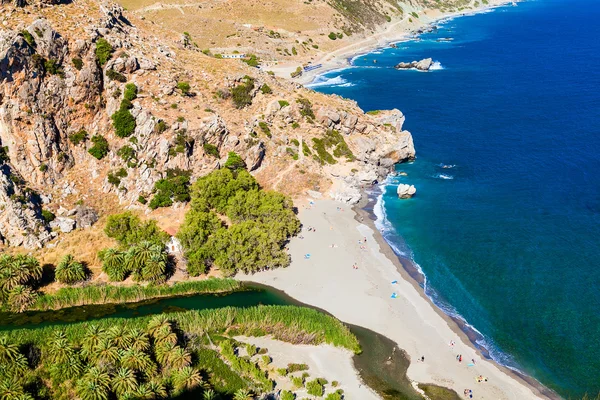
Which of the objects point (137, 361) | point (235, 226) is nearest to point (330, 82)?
point (235, 226)

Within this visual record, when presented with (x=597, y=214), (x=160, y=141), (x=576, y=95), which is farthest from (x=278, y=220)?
(x=576, y=95)

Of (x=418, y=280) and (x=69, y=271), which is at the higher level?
(x=69, y=271)

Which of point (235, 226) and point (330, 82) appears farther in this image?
point (330, 82)

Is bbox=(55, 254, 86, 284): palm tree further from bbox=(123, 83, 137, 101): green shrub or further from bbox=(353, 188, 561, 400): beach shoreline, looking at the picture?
bbox=(353, 188, 561, 400): beach shoreline

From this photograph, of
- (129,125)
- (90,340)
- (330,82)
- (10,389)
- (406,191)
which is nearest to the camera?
(10,389)

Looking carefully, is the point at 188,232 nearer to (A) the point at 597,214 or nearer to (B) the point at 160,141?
(B) the point at 160,141

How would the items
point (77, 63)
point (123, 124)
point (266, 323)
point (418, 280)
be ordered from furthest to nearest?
point (77, 63) < point (123, 124) < point (418, 280) < point (266, 323)

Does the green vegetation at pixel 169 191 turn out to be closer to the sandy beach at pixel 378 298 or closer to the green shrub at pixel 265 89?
the sandy beach at pixel 378 298

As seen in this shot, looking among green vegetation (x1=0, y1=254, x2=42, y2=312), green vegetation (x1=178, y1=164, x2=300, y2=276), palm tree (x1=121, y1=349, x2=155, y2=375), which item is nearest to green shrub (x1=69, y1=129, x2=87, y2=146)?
green vegetation (x1=178, y1=164, x2=300, y2=276)

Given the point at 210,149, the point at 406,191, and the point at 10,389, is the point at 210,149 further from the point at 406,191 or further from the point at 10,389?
the point at 10,389
